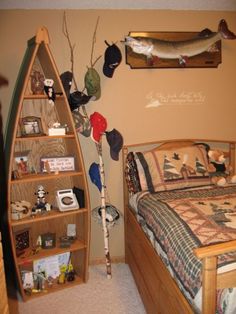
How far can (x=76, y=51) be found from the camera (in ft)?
7.67

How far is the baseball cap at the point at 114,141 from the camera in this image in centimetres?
232

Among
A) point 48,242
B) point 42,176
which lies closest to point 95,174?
point 42,176

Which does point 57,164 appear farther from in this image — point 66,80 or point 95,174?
point 66,80

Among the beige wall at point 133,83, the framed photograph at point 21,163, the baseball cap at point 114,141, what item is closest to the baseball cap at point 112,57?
the beige wall at point 133,83

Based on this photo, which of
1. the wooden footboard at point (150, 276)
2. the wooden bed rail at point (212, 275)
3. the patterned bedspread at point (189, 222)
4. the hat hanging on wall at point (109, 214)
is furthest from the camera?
the hat hanging on wall at point (109, 214)

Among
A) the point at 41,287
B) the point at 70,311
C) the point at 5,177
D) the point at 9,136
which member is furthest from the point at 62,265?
the point at 9,136

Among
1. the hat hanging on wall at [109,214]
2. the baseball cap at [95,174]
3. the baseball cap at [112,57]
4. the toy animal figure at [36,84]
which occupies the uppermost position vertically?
the baseball cap at [112,57]

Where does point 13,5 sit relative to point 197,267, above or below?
above

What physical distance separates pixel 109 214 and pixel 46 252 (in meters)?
0.62

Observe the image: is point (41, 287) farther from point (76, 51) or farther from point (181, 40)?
point (181, 40)

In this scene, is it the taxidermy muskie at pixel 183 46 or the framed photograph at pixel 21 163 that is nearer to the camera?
the framed photograph at pixel 21 163

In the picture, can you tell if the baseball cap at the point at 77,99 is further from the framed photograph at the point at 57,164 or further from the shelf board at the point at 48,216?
the shelf board at the point at 48,216

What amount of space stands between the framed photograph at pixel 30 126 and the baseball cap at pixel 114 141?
1.88ft

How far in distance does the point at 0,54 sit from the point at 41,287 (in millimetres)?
2000
